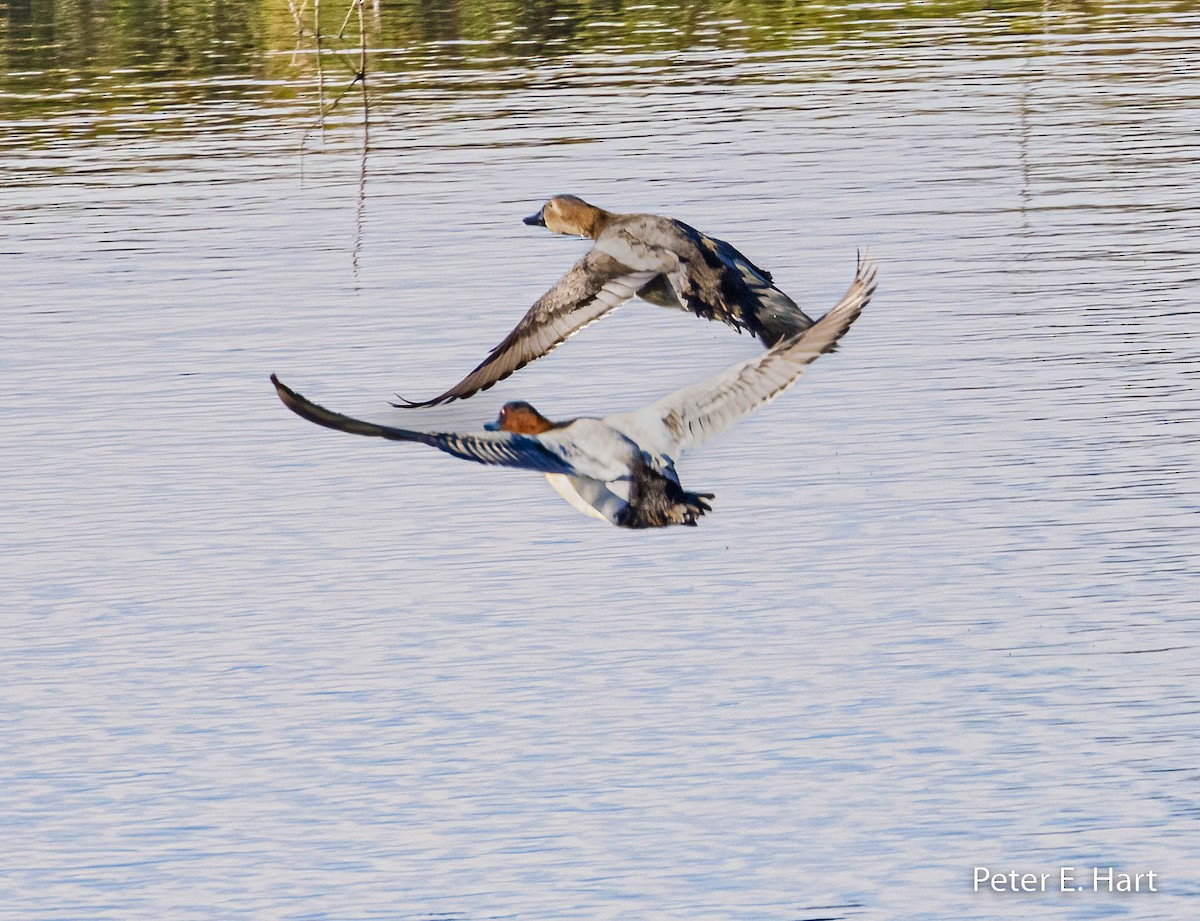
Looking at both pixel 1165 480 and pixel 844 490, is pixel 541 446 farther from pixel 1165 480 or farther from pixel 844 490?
pixel 1165 480

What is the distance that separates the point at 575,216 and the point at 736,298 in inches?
86.1

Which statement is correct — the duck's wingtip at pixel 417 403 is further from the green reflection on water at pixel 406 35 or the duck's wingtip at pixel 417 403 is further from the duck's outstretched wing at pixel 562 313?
the green reflection on water at pixel 406 35

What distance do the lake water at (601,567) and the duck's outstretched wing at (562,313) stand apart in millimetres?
279

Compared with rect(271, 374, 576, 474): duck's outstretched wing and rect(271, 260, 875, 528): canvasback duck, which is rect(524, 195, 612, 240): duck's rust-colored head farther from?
rect(271, 374, 576, 474): duck's outstretched wing

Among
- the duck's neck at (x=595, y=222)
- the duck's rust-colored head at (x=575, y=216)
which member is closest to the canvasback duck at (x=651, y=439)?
the duck's neck at (x=595, y=222)

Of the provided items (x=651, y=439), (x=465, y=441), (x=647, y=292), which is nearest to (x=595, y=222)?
(x=647, y=292)

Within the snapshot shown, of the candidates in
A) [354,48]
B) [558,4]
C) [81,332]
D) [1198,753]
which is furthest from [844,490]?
[558,4]

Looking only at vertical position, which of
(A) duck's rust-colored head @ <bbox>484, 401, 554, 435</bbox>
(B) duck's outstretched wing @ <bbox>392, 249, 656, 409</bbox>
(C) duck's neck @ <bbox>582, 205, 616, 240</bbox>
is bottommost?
(A) duck's rust-colored head @ <bbox>484, 401, 554, 435</bbox>

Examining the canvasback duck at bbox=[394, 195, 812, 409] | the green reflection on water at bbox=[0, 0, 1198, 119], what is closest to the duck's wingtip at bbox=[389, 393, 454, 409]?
the canvasback duck at bbox=[394, 195, 812, 409]

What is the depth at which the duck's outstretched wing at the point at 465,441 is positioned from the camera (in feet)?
29.6

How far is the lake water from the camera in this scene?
7191 millimetres

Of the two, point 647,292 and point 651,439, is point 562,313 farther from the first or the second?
point 651,439

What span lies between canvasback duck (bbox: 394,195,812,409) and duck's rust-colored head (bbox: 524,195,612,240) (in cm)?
120

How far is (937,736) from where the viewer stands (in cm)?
784
